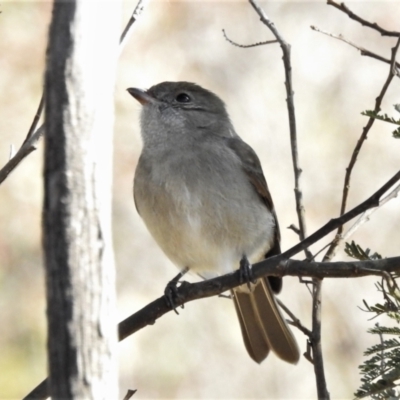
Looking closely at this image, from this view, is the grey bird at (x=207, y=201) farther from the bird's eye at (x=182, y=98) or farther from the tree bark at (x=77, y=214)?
the tree bark at (x=77, y=214)

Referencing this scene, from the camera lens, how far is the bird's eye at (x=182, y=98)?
542 cm

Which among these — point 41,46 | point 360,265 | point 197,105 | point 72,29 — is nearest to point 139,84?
point 41,46

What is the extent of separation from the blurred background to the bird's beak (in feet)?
6.64

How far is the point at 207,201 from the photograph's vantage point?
463cm

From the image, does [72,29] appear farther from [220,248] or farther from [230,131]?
[230,131]

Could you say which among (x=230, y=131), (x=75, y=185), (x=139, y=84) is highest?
(x=139, y=84)

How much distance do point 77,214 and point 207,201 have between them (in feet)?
9.00

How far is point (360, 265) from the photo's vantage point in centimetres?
283

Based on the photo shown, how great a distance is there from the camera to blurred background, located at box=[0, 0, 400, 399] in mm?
7184

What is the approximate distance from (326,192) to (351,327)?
132 cm

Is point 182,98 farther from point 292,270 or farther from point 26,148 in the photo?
point 292,270

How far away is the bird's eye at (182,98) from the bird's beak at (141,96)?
18 centimetres

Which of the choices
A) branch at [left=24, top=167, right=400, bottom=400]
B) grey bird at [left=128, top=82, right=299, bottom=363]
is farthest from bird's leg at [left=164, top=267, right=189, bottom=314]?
grey bird at [left=128, top=82, right=299, bottom=363]

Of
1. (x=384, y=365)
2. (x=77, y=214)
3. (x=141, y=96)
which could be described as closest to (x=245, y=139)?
(x=141, y=96)
